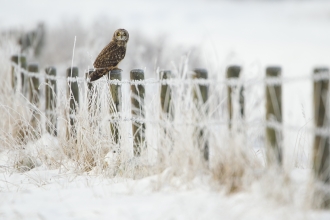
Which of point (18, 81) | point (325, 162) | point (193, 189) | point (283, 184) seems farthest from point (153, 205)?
point (18, 81)

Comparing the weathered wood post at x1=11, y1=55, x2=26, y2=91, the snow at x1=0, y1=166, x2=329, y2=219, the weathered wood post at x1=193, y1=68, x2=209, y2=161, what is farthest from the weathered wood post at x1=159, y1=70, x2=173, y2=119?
the weathered wood post at x1=11, y1=55, x2=26, y2=91

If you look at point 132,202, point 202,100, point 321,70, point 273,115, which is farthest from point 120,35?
point 321,70

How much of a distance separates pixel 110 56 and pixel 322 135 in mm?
2390

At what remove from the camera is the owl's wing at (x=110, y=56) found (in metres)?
4.85

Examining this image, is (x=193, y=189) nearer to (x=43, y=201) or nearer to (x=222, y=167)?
(x=222, y=167)

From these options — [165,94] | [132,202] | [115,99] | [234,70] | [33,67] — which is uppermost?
[234,70]

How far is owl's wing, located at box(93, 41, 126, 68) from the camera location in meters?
4.85

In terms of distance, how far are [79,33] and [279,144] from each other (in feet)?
48.7

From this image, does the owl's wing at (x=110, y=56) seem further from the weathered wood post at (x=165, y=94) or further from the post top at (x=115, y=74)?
the weathered wood post at (x=165, y=94)

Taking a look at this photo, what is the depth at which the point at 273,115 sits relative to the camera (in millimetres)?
3406

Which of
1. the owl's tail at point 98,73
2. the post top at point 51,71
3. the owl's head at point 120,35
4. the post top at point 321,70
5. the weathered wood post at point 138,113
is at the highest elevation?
the owl's head at point 120,35

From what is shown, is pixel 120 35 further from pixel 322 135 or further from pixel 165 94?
pixel 322 135

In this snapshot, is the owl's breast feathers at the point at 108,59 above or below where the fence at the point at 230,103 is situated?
above

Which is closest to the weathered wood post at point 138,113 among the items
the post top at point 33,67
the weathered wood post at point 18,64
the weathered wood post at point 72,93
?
the weathered wood post at point 72,93
